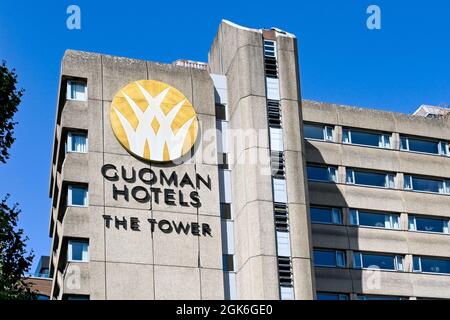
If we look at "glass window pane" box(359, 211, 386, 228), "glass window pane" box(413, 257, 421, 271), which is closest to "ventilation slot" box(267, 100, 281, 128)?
"glass window pane" box(359, 211, 386, 228)

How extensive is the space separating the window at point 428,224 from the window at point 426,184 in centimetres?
249

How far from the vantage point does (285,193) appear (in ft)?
178

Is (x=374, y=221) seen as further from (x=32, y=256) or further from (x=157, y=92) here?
(x=32, y=256)

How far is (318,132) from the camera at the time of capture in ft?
211

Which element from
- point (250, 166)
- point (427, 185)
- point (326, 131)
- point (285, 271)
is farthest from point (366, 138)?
point (285, 271)

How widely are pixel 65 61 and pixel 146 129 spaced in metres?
6.88

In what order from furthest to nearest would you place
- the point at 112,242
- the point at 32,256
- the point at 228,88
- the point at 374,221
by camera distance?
the point at 374,221
the point at 228,88
the point at 112,242
the point at 32,256

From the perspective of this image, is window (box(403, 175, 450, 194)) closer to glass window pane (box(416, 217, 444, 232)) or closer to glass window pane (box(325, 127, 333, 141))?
glass window pane (box(416, 217, 444, 232))


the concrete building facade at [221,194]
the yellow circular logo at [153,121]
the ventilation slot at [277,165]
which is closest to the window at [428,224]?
the concrete building facade at [221,194]

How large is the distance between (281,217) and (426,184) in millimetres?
18880

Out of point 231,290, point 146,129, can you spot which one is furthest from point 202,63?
point 231,290

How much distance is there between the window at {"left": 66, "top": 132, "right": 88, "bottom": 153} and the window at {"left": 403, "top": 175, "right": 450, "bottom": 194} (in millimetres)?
25983

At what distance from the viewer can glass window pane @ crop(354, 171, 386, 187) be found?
6462 centimetres

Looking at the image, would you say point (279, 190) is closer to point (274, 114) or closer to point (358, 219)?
point (274, 114)
